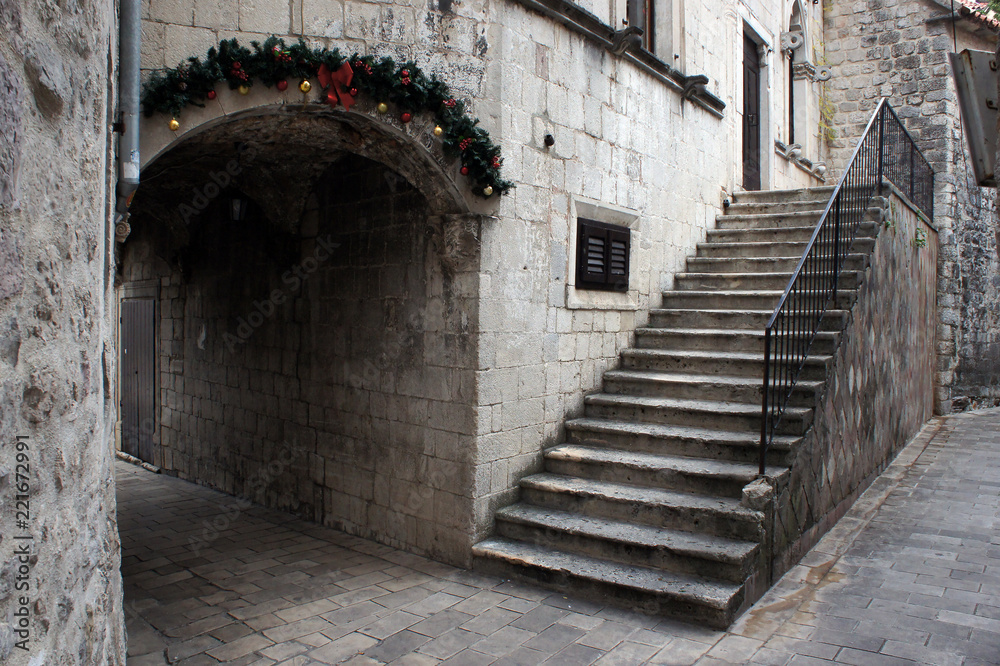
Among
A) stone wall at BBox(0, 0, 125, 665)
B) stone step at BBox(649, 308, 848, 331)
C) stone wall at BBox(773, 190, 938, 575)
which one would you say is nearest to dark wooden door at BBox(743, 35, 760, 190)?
stone wall at BBox(773, 190, 938, 575)

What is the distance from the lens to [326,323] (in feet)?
19.0

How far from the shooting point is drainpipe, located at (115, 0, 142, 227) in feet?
10.2

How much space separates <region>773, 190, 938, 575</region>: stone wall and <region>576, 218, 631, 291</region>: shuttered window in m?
1.77

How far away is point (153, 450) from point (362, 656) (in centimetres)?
595

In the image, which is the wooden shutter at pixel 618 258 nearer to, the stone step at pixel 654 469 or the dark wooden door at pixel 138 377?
the stone step at pixel 654 469

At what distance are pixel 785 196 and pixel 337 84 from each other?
5571 millimetres

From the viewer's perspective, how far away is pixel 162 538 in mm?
5531

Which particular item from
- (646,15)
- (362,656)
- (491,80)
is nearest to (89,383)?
(362,656)

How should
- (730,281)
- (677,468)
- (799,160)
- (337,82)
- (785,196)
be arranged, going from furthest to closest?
(799,160) < (785,196) < (730,281) < (677,468) < (337,82)

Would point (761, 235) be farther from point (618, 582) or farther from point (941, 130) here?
point (941, 130)

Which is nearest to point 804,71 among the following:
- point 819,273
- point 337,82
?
point 819,273

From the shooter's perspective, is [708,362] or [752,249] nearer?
[708,362]

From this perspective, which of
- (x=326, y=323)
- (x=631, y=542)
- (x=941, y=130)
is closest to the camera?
(x=631, y=542)

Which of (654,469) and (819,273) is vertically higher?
(819,273)
